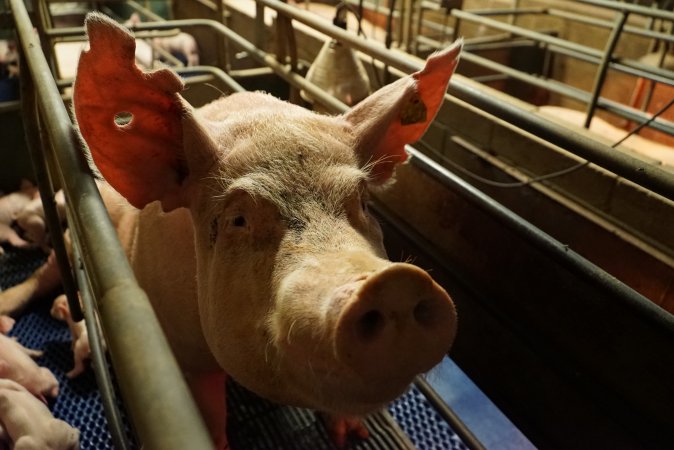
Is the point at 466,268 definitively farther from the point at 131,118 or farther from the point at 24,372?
the point at 24,372

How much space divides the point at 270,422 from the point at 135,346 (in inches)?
84.3

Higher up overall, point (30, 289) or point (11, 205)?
point (11, 205)

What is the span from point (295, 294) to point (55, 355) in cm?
241

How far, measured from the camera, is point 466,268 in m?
3.36

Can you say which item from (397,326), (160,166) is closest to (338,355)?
(397,326)

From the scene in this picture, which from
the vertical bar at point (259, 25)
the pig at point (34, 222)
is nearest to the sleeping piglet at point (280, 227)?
the vertical bar at point (259, 25)

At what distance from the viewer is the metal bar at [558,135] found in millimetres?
1446

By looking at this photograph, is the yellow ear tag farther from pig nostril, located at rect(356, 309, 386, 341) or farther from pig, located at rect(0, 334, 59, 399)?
pig, located at rect(0, 334, 59, 399)

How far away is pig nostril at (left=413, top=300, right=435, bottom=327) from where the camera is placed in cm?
121

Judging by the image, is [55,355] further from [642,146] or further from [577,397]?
[642,146]

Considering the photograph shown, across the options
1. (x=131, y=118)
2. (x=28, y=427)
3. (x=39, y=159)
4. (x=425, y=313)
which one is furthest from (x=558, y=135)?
(x=28, y=427)

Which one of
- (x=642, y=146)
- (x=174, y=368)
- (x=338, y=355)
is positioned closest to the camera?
(x=174, y=368)

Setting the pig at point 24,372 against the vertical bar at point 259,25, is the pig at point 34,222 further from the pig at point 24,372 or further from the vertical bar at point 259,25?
the vertical bar at point 259,25

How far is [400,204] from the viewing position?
3.94 metres
